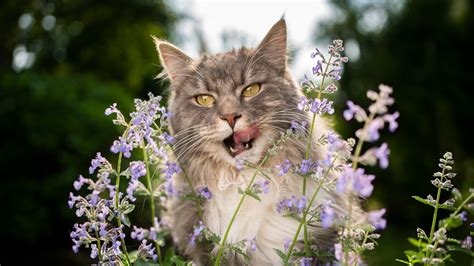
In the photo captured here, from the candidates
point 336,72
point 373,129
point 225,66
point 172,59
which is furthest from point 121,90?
point 373,129

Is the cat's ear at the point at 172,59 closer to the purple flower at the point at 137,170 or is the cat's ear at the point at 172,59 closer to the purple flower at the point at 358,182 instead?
the purple flower at the point at 137,170

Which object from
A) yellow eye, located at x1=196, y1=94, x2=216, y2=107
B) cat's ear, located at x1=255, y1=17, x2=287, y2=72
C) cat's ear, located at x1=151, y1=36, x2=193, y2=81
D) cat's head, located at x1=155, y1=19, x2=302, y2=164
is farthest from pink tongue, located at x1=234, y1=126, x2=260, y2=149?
cat's ear, located at x1=151, y1=36, x2=193, y2=81

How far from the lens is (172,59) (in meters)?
→ 2.96

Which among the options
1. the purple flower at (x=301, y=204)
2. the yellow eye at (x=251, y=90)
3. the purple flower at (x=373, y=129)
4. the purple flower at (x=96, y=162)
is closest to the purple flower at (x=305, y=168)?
the purple flower at (x=301, y=204)

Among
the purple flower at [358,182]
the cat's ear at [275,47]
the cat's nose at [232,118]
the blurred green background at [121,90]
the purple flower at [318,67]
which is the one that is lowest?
the purple flower at [358,182]

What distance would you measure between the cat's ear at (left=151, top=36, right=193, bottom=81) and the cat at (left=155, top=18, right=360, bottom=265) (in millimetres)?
27

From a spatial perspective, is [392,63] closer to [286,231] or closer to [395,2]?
[395,2]

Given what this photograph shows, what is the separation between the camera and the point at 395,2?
13.1 meters

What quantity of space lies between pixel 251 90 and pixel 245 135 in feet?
1.10

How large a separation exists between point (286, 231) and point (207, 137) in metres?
0.61

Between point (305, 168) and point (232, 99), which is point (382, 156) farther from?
point (232, 99)

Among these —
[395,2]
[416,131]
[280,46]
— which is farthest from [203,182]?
[395,2]

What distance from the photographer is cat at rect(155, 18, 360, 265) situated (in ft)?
8.00

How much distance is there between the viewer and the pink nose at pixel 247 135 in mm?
2428
